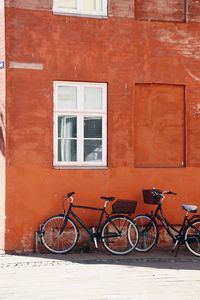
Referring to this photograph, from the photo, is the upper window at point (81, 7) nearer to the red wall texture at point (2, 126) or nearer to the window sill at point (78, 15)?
the window sill at point (78, 15)

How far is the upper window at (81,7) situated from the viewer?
555 inches

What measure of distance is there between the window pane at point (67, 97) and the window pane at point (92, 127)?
16.7 inches


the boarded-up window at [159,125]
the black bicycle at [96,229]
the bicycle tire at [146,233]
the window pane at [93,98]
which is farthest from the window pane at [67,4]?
the bicycle tire at [146,233]

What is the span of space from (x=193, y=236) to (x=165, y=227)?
0.65 m

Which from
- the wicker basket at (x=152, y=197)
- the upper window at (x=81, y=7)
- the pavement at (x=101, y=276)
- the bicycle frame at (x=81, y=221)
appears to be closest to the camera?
the pavement at (x=101, y=276)

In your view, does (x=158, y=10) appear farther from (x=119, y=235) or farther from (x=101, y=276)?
(x=101, y=276)

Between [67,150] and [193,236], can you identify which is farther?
[67,150]

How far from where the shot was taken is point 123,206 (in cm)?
1382

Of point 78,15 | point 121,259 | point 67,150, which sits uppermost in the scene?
point 78,15

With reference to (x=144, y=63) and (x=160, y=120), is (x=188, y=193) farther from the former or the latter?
(x=144, y=63)

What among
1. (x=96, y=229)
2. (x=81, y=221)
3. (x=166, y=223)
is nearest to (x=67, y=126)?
(x=81, y=221)

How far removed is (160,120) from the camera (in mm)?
14742

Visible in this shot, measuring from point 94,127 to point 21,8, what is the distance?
9.47 feet

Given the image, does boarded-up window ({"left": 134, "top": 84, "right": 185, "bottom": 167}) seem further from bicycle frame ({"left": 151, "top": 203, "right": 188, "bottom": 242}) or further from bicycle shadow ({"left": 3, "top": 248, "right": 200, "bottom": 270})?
bicycle shadow ({"left": 3, "top": 248, "right": 200, "bottom": 270})
